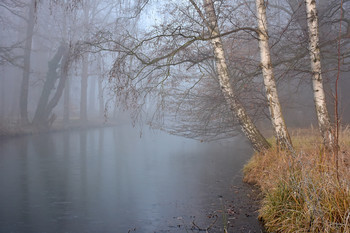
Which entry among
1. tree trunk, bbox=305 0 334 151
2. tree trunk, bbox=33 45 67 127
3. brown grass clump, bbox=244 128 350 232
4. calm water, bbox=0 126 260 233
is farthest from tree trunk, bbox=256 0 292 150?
tree trunk, bbox=33 45 67 127

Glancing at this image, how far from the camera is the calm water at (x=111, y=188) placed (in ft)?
22.1

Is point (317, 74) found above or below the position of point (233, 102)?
above

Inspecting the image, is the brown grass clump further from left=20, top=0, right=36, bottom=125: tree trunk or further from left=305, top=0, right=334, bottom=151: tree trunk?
left=20, top=0, right=36, bottom=125: tree trunk

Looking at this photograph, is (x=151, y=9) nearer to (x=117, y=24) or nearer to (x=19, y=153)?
(x=117, y=24)

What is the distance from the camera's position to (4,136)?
20.3 metres

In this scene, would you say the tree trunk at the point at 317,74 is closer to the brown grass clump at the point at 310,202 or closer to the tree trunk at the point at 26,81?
the brown grass clump at the point at 310,202

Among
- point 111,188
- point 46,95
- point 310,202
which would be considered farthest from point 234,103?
point 46,95

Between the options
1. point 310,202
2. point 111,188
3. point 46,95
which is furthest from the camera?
point 46,95

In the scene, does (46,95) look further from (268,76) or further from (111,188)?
(268,76)

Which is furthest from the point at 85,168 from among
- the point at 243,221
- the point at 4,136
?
the point at 4,136

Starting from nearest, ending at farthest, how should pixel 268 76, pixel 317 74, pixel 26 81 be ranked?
1. pixel 317 74
2. pixel 268 76
3. pixel 26 81

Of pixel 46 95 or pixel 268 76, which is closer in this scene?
pixel 268 76

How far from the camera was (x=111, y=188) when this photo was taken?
383 inches

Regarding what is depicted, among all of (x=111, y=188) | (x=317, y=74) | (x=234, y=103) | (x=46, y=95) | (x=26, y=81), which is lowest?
(x=111, y=188)
